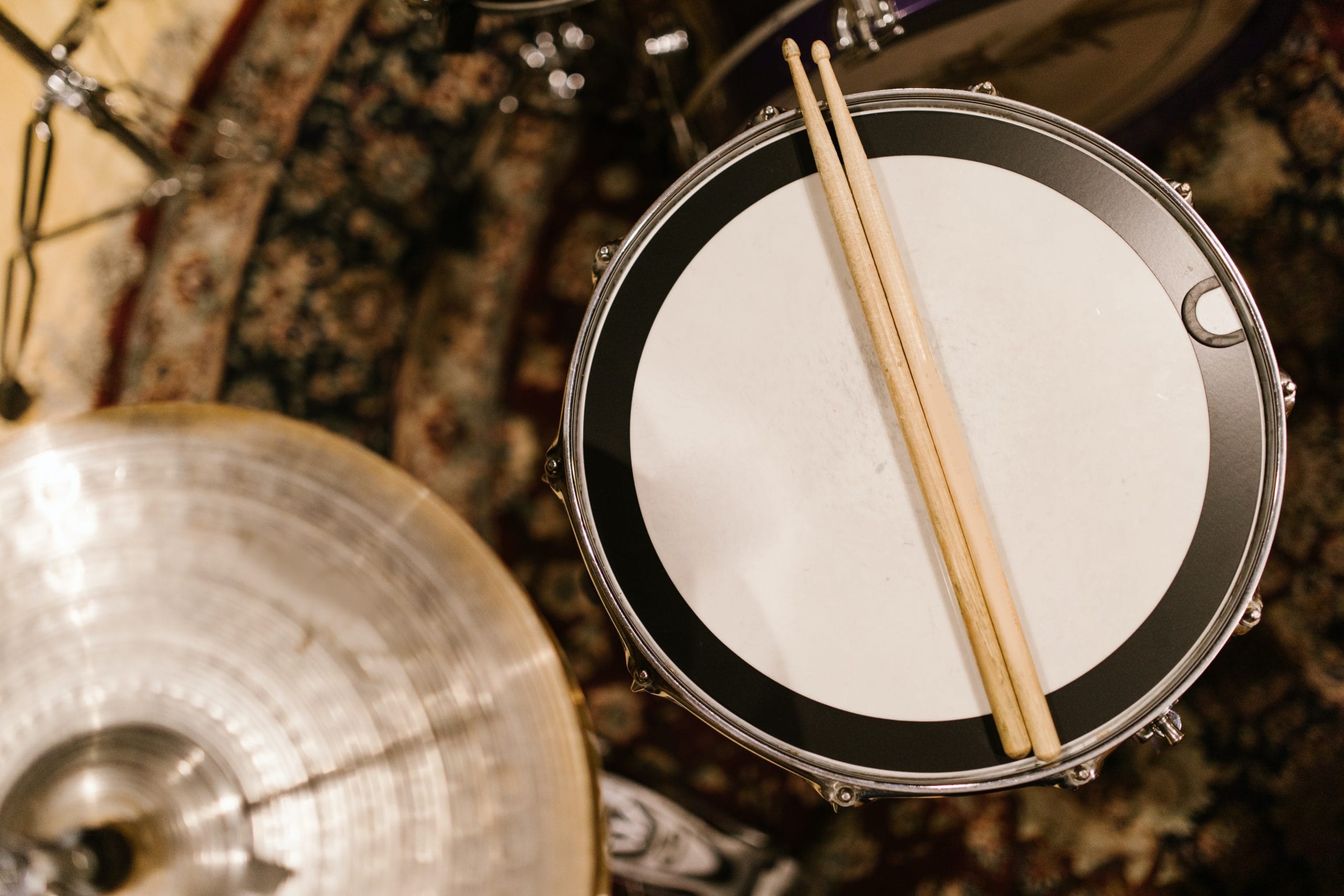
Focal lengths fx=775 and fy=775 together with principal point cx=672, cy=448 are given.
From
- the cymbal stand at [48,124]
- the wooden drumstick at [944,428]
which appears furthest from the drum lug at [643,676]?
the cymbal stand at [48,124]

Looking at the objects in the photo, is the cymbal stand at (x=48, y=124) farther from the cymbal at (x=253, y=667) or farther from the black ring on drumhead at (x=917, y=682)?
the black ring on drumhead at (x=917, y=682)

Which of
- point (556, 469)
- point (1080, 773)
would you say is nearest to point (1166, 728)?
point (1080, 773)

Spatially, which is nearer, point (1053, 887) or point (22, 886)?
point (22, 886)

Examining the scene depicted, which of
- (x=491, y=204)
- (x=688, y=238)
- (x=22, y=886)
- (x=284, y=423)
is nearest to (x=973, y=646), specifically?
(x=688, y=238)

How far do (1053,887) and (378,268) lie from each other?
1213 mm

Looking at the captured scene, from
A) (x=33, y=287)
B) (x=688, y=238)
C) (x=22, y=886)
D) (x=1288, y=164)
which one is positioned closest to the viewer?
(x=22, y=886)

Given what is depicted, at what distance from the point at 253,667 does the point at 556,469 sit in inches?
9.4

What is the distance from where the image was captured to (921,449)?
539mm

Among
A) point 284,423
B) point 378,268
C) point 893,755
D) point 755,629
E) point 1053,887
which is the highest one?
point 378,268

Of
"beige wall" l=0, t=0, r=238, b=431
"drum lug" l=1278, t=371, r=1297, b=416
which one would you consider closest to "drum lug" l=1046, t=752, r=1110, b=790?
"drum lug" l=1278, t=371, r=1297, b=416

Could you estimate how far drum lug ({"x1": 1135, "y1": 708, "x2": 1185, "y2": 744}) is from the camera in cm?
55

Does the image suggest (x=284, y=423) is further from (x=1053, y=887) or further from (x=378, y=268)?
(x=1053, y=887)

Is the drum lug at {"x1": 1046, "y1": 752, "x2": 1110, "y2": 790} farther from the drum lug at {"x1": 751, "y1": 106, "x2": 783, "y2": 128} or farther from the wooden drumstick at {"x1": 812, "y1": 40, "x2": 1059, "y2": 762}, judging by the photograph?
the drum lug at {"x1": 751, "y1": 106, "x2": 783, "y2": 128}

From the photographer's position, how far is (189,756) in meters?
0.51
